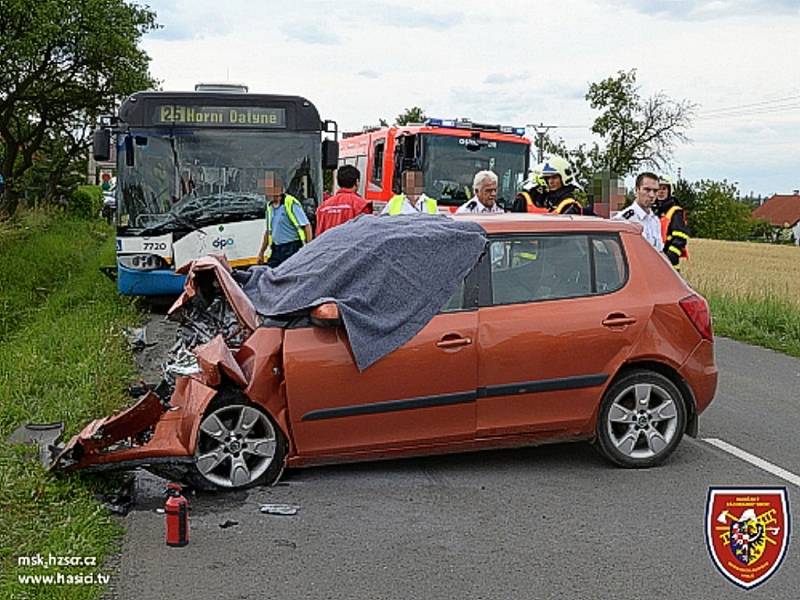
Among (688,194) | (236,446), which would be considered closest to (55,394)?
(236,446)

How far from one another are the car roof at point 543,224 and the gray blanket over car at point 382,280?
5.9 inches

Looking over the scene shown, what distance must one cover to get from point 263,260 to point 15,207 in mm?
23350

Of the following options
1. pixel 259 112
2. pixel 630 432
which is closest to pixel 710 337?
pixel 630 432

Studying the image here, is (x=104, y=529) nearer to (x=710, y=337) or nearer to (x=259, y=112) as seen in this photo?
(x=710, y=337)

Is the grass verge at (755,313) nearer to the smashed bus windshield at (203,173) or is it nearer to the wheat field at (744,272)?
the wheat field at (744,272)

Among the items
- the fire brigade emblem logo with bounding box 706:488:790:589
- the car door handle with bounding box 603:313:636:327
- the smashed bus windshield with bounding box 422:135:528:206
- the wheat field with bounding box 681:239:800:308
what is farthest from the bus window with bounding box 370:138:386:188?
the fire brigade emblem logo with bounding box 706:488:790:589

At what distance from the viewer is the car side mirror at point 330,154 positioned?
1423 cm

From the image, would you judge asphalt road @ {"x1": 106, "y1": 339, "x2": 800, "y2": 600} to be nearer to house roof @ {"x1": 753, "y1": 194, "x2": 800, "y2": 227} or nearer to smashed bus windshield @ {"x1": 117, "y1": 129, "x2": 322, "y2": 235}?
smashed bus windshield @ {"x1": 117, "y1": 129, "x2": 322, "y2": 235}

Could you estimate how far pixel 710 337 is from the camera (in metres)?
7.51

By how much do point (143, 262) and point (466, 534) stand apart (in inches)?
360

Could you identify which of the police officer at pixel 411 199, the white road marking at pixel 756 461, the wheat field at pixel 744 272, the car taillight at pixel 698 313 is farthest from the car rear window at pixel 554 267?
the wheat field at pixel 744 272

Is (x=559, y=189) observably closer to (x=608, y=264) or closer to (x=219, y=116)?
(x=608, y=264)

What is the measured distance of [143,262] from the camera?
559 inches

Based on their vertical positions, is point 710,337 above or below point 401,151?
below
